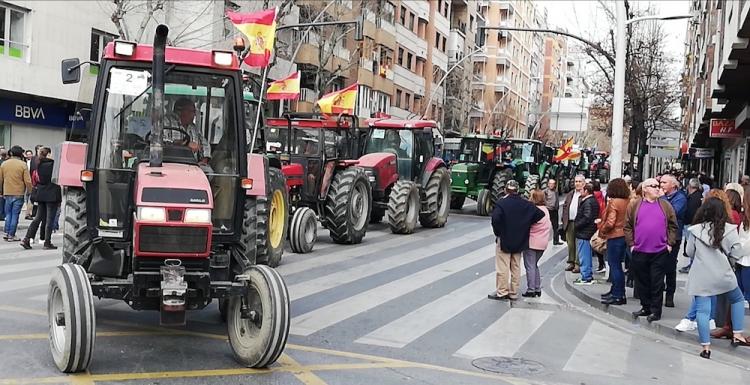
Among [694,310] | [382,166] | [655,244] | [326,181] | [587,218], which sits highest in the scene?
[382,166]

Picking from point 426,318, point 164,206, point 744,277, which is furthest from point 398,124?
point 164,206

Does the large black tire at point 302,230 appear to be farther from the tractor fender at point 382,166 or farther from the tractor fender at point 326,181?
the tractor fender at point 382,166

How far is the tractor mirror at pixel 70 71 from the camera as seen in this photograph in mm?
7238

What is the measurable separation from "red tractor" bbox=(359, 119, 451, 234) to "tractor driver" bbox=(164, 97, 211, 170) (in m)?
10.8

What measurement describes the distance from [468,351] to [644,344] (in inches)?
90.5

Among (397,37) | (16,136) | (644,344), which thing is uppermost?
(397,37)

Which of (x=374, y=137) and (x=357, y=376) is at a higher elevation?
(x=374, y=137)

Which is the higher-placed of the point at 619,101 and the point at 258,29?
the point at 258,29

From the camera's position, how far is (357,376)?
653 cm

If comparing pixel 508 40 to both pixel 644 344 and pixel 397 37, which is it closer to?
pixel 397 37

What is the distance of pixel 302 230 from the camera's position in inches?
554

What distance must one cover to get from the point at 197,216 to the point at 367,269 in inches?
267

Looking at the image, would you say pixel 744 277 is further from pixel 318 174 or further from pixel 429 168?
pixel 429 168

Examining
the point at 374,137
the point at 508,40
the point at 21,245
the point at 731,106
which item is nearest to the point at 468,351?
the point at 21,245
